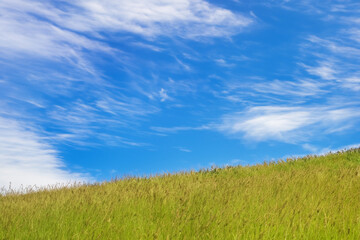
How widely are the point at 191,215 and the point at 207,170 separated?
22.7 feet

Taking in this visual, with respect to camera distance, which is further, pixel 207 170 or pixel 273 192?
pixel 207 170

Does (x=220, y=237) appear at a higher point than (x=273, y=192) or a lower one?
lower

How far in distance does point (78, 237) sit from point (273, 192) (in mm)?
Answer: 3651

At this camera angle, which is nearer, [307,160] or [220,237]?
[220,237]

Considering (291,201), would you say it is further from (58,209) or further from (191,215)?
(58,209)

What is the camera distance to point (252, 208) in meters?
5.26

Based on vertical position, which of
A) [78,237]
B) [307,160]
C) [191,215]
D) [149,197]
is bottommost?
[78,237]

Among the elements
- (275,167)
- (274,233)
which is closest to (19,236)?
(274,233)

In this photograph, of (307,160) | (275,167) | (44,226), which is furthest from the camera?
(307,160)

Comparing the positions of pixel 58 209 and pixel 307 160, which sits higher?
pixel 307 160

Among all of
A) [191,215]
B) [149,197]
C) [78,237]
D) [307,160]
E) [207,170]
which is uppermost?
[307,160]

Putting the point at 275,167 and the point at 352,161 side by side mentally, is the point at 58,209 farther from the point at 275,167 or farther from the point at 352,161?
the point at 352,161

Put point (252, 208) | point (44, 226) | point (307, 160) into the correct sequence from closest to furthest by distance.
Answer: point (44, 226)
point (252, 208)
point (307, 160)

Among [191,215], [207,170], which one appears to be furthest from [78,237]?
[207,170]
